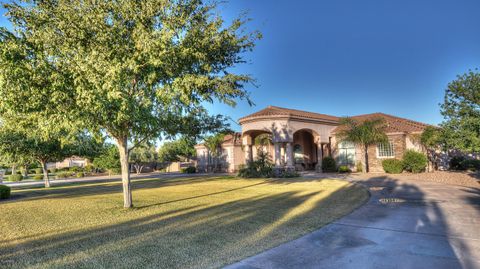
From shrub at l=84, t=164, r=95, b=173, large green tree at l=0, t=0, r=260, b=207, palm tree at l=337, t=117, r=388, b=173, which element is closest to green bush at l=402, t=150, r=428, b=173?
palm tree at l=337, t=117, r=388, b=173

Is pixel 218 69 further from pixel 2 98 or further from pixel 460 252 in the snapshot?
pixel 460 252

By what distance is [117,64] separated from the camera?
8703mm

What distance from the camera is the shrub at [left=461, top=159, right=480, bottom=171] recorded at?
2241 cm

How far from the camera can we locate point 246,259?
543 cm

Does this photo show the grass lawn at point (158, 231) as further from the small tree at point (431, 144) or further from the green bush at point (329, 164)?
the green bush at point (329, 164)

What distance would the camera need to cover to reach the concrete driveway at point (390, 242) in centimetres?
512

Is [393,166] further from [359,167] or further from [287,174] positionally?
[287,174]

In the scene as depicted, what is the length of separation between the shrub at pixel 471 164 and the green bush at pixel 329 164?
991 cm

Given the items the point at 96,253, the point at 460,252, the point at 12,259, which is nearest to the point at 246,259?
the point at 96,253

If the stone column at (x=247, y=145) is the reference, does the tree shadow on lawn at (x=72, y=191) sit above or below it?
below

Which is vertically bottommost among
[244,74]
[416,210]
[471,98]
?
[416,210]

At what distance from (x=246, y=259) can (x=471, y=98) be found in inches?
544

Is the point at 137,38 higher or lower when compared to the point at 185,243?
higher

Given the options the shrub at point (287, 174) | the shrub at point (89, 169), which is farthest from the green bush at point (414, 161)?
the shrub at point (89, 169)
